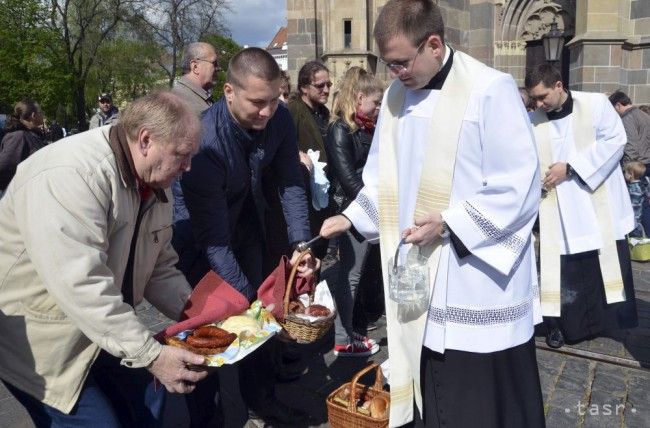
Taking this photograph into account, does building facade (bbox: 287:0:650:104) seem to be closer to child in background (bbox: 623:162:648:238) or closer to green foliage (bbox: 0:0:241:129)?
child in background (bbox: 623:162:648:238)

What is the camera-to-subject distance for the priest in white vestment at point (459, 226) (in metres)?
2.46

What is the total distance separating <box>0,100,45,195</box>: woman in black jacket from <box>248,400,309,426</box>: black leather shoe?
4.50 meters

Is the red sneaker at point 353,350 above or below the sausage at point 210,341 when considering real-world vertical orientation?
below

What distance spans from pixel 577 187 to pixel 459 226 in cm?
246

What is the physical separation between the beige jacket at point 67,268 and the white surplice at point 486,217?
3.93ft

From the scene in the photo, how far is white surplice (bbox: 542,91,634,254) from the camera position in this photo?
4.44 metres

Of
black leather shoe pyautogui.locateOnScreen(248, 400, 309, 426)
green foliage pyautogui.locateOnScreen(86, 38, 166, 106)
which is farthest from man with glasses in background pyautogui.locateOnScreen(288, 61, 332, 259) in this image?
green foliage pyautogui.locateOnScreen(86, 38, 166, 106)

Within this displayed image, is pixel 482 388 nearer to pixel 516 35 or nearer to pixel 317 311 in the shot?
pixel 317 311

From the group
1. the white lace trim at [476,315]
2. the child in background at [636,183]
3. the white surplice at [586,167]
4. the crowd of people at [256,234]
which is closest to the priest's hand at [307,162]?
the crowd of people at [256,234]

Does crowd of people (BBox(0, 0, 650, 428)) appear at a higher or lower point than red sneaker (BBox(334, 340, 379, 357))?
higher

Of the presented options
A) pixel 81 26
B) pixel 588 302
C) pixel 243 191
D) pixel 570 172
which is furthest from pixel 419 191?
pixel 81 26

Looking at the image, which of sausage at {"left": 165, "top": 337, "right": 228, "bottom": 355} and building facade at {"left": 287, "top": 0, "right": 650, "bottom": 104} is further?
building facade at {"left": 287, "top": 0, "right": 650, "bottom": 104}

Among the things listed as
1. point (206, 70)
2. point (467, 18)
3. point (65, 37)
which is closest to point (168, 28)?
point (65, 37)

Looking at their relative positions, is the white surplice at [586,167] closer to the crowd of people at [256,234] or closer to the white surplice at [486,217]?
the crowd of people at [256,234]
